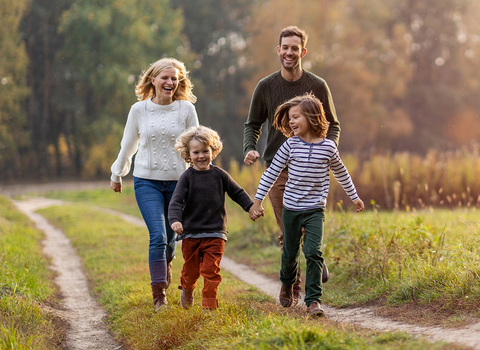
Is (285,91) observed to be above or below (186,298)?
above

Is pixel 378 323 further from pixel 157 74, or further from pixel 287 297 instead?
pixel 157 74

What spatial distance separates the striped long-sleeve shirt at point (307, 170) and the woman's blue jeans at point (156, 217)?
995mm

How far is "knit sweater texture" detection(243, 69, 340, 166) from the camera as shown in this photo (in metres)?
4.62

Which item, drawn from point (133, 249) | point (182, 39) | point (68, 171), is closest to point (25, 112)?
point (68, 171)

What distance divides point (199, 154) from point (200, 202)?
1.26ft

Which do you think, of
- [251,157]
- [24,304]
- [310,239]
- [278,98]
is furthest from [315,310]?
[24,304]

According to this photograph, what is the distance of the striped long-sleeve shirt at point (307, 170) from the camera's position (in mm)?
4035

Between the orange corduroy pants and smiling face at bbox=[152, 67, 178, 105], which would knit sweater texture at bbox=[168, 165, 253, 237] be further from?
smiling face at bbox=[152, 67, 178, 105]

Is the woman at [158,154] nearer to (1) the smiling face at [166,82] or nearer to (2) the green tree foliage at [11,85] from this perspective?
(1) the smiling face at [166,82]

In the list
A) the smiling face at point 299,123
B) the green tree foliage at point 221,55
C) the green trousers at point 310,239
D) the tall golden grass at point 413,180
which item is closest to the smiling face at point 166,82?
the smiling face at point 299,123

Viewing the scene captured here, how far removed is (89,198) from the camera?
2178 cm

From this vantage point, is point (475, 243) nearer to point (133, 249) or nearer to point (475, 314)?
point (475, 314)

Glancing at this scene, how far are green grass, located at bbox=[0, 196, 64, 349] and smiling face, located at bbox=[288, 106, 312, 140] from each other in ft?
8.18

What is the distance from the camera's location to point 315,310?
3.95m
